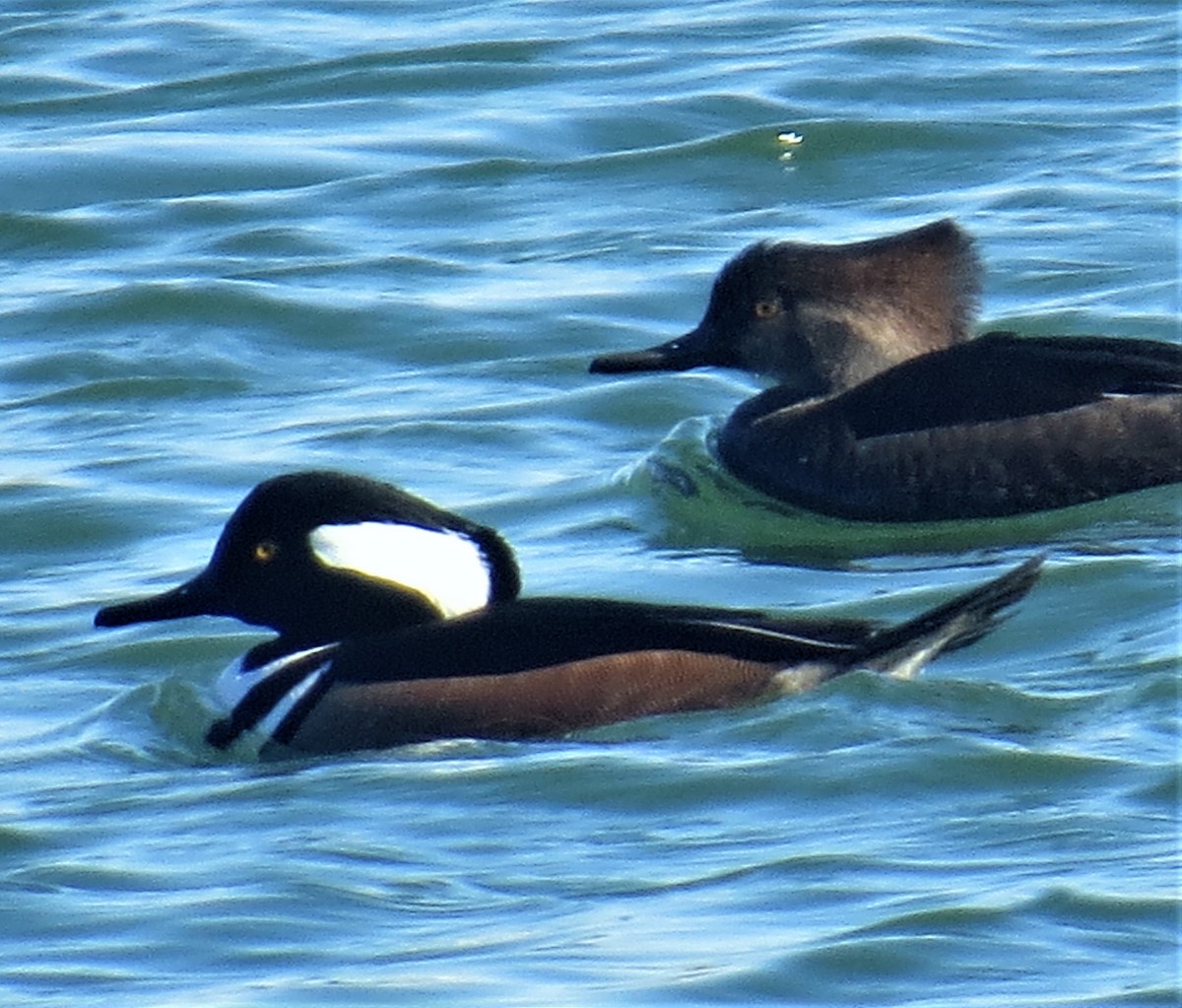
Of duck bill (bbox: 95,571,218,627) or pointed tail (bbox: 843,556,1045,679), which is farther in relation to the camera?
duck bill (bbox: 95,571,218,627)

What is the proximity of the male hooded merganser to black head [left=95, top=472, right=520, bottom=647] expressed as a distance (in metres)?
2.35

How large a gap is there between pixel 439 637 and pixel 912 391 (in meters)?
2.77

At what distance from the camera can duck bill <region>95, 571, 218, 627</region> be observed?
7820 millimetres

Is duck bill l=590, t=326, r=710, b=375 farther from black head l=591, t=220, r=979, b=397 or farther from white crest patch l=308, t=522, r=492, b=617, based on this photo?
white crest patch l=308, t=522, r=492, b=617

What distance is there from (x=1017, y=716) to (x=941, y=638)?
236 mm

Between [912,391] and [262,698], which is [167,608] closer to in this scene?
[262,698]

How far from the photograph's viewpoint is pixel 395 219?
44.8 feet

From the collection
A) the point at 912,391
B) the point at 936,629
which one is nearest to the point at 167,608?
the point at 936,629

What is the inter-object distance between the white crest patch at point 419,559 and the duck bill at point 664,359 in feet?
8.52

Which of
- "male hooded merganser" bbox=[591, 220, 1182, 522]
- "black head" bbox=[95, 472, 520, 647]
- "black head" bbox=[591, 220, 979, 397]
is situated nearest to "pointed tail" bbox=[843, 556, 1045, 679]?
"black head" bbox=[95, 472, 520, 647]

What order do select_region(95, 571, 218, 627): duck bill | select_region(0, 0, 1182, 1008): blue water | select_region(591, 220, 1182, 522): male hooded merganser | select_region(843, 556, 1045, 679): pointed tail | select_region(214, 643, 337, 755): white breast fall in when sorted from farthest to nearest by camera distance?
select_region(591, 220, 1182, 522): male hooded merganser, select_region(95, 571, 218, 627): duck bill, select_region(214, 643, 337, 755): white breast, select_region(843, 556, 1045, 679): pointed tail, select_region(0, 0, 1182, 1008): blue water

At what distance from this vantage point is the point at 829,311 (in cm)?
1049

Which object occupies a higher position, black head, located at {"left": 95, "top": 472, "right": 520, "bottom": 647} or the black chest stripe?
black head, located at {"left": 95, "top": 472, "right": 520, "bottom": 647}

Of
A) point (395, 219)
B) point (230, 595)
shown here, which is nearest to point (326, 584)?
point (230, 595)
